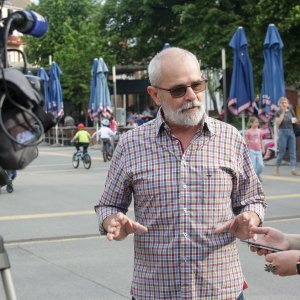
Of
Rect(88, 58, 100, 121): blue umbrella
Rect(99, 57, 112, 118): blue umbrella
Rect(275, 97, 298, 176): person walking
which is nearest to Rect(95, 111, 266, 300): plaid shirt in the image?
Rect(275, 97, 298, 176): person walking

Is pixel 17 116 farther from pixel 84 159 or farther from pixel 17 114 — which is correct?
pixel 84 159

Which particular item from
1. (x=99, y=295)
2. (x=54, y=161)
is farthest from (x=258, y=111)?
(x=99, y=295)

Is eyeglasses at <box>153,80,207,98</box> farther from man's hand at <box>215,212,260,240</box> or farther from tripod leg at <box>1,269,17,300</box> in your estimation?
tripod leg at <box>1,269,17,300</box>

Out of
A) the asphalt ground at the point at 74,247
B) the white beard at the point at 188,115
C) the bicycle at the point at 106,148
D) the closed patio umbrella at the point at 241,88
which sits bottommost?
the bicycle at the point at 106,148

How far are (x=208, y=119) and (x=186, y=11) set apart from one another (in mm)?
32913

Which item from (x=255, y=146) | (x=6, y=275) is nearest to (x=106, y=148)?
(x=255, y=146)

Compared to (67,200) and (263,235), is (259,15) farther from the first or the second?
(263,235)

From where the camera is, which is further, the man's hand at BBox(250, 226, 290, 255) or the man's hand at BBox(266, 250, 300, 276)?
the man's hand at BBox(250, 226, 290, 255)

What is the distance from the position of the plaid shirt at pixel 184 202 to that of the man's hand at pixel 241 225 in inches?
2.5

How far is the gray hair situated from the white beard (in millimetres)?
167

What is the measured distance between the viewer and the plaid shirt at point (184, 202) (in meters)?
2.79

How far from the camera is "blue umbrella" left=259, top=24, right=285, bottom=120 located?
19595 mm

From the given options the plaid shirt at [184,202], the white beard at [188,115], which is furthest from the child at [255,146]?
the white beard at [188,115]

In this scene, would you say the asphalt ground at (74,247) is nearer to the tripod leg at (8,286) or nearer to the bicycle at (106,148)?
the tripod leg at (8,286)
